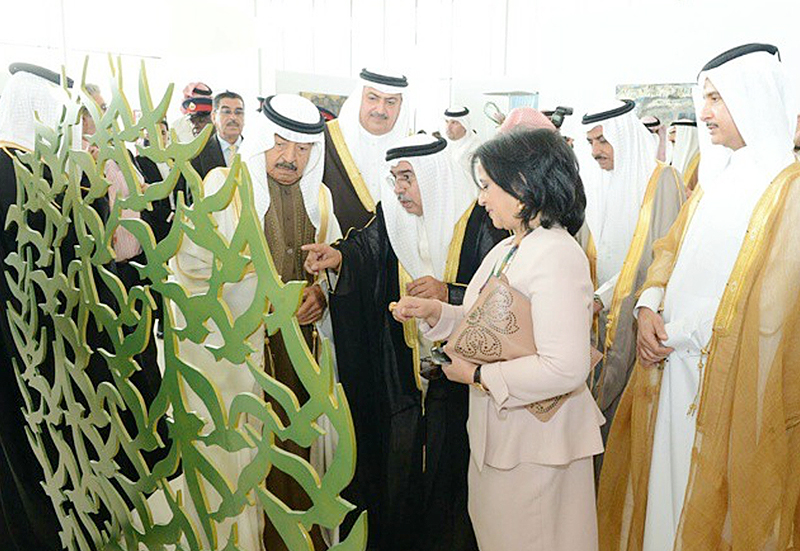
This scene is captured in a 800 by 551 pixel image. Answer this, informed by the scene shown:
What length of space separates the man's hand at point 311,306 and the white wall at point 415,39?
206cm

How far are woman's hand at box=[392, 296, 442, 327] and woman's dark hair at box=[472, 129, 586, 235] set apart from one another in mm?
444

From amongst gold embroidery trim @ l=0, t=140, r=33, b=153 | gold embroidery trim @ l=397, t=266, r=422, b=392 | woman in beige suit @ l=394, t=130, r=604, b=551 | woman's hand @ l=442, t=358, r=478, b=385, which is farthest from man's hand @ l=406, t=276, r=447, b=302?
gold embroidery trim @ l=0, t=140, r=33, b=153

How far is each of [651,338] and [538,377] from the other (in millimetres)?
724

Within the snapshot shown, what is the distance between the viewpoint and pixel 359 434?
8.57 feet

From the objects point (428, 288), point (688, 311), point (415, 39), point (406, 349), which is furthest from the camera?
point (415, 39)

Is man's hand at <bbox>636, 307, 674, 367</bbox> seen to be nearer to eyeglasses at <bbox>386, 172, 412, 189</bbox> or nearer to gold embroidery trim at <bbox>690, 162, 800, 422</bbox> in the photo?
gold embroidery trim at <bbox>690, 162, 800, 422</bbox>

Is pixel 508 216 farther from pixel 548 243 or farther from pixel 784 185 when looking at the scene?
pixel 784 185

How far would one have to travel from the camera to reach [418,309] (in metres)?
1.96

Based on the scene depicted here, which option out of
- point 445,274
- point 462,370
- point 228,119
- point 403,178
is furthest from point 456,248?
point 228,119

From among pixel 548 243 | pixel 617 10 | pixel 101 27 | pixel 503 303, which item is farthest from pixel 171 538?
pixel 617 10

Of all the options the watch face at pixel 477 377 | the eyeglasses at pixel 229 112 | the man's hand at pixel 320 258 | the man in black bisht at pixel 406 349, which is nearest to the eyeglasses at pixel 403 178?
the man in black bisht at pixel 406 349

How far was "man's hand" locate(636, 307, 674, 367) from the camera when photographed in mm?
2078

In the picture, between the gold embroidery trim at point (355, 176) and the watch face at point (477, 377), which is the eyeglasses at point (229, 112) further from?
the watch face at point (477, 377)

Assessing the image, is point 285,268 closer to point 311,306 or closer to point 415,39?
point 311,306
